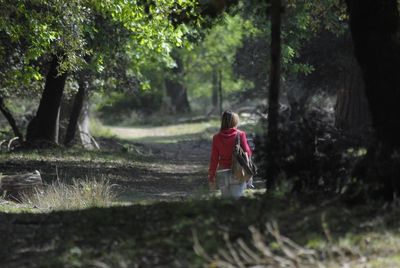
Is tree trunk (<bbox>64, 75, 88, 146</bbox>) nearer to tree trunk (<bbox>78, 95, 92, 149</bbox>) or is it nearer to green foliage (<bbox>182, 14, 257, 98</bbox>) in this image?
tree trunk (<bbox>78, 95, 92, 149</bbox>)

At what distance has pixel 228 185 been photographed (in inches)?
428

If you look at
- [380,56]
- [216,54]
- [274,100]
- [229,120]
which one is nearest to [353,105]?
[229,120]

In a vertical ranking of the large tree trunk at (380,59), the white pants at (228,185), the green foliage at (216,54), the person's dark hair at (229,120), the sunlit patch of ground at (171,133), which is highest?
the green foliage at (216,54)

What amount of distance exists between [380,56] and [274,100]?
1213 mm

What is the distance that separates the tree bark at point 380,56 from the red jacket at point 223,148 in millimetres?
3063

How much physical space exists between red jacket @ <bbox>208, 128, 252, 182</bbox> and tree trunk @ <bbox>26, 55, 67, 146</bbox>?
1086cm

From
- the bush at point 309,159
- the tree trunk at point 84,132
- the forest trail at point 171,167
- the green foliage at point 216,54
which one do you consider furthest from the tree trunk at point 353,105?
the green foliage at point 216,54

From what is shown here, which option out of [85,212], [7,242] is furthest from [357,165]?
[7,242]

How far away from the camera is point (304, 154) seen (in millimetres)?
8188

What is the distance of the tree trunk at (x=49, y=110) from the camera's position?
848 inches

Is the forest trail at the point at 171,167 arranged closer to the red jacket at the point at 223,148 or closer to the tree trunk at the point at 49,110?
the red jacket at the point at 223,148

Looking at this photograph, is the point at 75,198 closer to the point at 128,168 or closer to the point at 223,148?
the point at 223,148

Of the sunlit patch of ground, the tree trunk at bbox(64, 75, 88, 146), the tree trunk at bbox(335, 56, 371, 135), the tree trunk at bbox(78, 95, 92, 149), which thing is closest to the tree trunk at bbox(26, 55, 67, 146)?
the tree trunk at bbox(64, 75, 88, 146)

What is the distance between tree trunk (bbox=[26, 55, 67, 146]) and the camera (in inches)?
848
